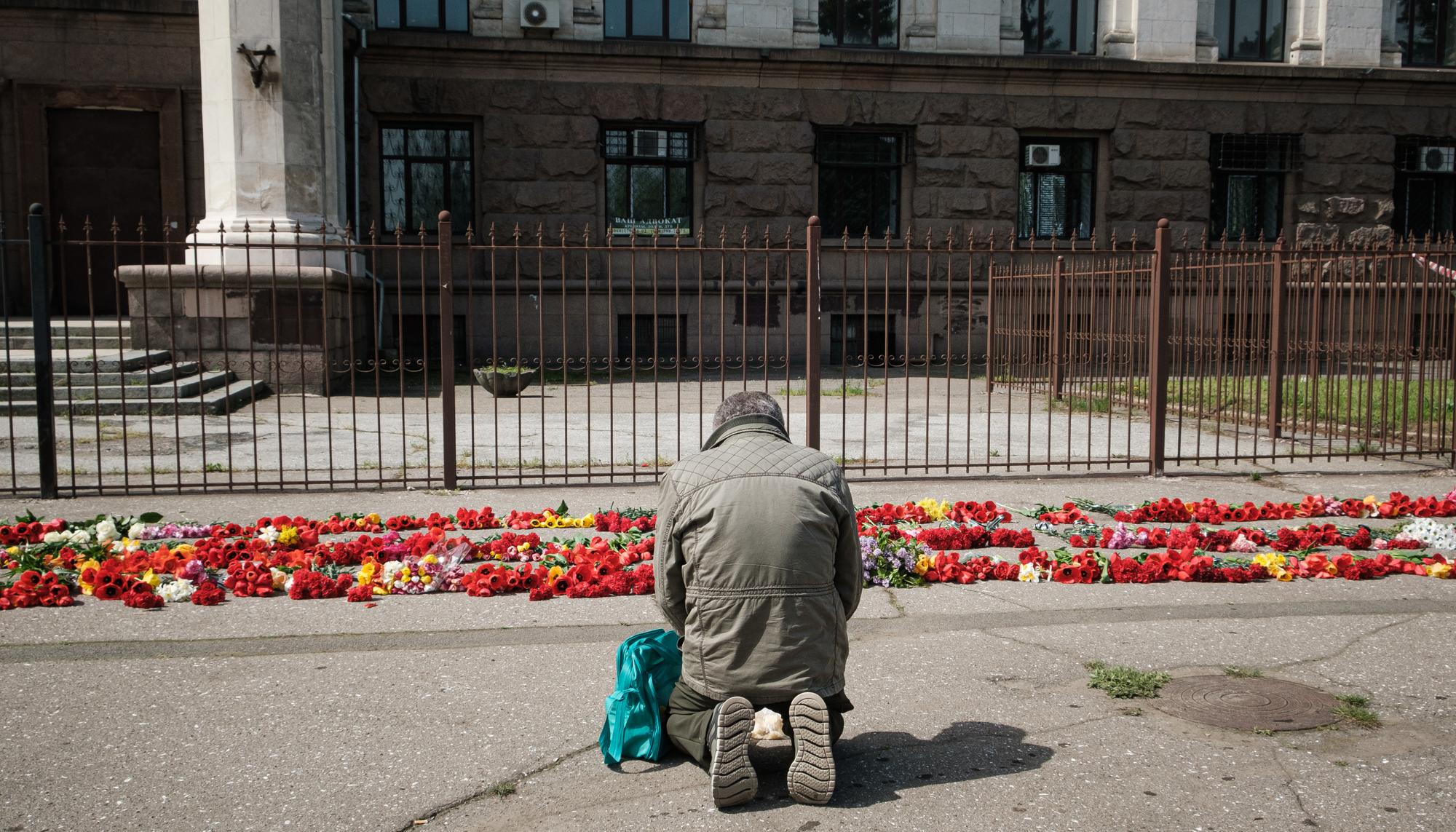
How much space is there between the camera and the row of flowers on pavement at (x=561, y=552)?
6961 mm

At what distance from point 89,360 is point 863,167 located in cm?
1351

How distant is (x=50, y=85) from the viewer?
19.0m

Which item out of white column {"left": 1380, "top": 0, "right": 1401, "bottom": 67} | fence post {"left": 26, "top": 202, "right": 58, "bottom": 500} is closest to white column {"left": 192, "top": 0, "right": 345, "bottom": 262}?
fence post {"left": 26, "top": 202, "right": 58, "bottom": 500}

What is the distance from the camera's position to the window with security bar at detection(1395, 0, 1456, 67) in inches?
958

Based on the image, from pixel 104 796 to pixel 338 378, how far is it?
Answer: 44.1ft

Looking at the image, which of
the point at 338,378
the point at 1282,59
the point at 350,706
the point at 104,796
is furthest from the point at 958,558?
the point at 1282,59

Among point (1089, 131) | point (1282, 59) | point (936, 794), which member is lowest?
point (936, 794)

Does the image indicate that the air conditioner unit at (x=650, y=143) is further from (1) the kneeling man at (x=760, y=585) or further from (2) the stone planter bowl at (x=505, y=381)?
(1) the kneeling man at (x=760, y=585)

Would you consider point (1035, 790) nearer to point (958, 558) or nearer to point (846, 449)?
point (958, 558)

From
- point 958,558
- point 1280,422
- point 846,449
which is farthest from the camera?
point 1280,422

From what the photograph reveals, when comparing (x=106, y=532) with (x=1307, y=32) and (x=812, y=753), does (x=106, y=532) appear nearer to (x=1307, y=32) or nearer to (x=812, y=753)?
(x=812, y=753)

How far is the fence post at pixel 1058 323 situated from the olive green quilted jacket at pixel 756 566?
12288 mm

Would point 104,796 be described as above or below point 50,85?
below

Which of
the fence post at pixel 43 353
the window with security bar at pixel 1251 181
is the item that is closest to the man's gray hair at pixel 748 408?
the fence post at pixel 43 353
